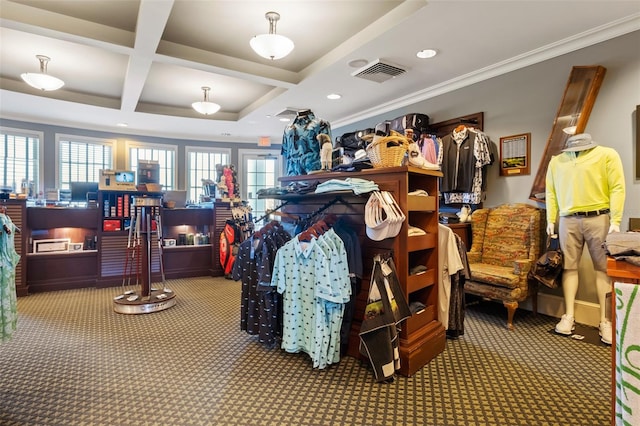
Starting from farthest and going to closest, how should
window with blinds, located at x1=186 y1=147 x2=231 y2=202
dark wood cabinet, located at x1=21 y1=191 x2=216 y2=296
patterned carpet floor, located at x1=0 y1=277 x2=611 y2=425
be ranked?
window with blinds, located at x1=186 y1=147 x2=231 y2=202 → dark wood cabinet, located at x1=21 y1=191 x2=216 y2=296 → patterned carpet floor, located at x1=0 y1=277 x2=611 y2=425

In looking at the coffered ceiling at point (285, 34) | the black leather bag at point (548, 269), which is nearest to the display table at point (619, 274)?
the black leather bag at point (548, 269)

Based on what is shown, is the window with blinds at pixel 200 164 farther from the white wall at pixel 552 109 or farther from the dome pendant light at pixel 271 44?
the white wall at pixel 552 109

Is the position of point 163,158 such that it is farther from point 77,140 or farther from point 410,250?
point 410,250

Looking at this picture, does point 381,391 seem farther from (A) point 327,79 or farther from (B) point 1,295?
(A) point 327,79

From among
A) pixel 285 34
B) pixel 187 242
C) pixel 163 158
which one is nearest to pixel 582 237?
pixel 285 34

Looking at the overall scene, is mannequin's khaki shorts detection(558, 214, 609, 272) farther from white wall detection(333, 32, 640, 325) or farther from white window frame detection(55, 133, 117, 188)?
white window frame detection(55, 133, 117, 188)

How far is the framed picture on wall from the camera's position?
12.6 feet

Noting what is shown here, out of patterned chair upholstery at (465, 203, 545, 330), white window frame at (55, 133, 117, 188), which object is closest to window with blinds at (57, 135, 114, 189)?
white window frame at (55, 133, 117, 188)

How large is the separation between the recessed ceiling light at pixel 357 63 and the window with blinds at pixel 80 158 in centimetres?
555

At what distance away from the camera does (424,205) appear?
2.53 metres

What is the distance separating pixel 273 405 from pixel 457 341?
5.66 ft

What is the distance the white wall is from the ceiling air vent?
37.5 inches

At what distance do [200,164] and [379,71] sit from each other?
5.43 meters

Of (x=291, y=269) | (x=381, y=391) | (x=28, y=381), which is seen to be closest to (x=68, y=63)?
(x=28, y=381)
